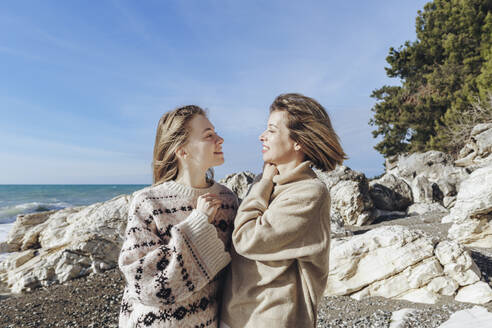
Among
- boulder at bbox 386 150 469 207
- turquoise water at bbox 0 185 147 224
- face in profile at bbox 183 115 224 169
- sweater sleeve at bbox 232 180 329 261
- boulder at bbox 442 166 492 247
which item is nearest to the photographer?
sweater sleeve at bbox 232 180 329 261

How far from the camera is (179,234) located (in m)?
1.67

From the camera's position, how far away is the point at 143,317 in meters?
1.74

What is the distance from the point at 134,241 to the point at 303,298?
1.01 metres

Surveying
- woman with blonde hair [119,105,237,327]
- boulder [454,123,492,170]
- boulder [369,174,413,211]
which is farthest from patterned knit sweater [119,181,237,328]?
boulder [454,123,492,170]

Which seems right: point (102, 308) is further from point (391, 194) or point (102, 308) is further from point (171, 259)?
point (391, 194)

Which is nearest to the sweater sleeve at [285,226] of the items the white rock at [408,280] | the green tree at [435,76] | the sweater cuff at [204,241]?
the sweater cuff at [204,241]

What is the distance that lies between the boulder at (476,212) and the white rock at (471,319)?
250 centimetres

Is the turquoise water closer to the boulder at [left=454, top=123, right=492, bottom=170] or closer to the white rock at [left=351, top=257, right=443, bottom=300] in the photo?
the white rock at [left=351, top=257, right=443, bottom=300]

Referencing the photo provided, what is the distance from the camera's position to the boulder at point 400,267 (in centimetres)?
391

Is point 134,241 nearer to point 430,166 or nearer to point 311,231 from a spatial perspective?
point 311,231

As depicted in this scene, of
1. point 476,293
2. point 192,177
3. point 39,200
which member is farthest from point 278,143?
point 39,200

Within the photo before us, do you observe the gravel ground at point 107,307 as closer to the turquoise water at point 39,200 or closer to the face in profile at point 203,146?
the face in profile at point 203,146

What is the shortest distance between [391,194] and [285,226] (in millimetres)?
10207

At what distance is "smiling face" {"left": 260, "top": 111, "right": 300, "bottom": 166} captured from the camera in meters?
1.88
